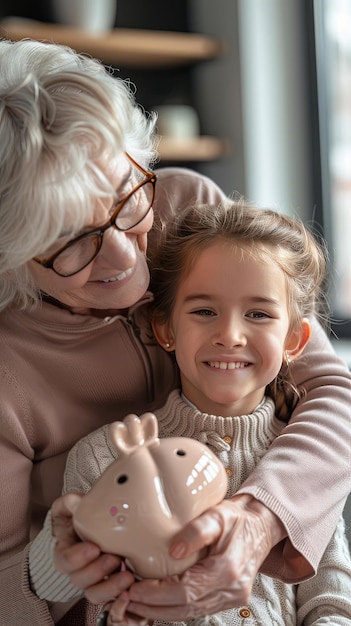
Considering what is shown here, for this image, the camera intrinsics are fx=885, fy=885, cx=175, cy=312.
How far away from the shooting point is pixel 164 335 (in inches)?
58.6

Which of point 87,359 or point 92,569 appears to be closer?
point 92,569

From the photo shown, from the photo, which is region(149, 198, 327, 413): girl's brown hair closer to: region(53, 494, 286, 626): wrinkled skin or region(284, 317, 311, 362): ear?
region(284, 317, 311, 362): ear

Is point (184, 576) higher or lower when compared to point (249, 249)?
lower

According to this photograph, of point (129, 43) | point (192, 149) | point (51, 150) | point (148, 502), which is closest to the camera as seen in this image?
point (148, 502)

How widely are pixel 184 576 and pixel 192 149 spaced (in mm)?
2743

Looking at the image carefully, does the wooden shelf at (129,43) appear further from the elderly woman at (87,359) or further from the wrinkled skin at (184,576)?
the wrinkled skin at (184,576)

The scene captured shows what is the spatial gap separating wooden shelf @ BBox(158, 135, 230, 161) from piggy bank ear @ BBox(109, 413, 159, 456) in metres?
2.49

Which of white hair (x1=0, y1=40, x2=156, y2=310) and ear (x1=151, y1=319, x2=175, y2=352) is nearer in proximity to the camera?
white hair (x1=0, y1=40, x2=156, y2=310)

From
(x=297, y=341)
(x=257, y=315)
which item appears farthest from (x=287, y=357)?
(x=257, y=315)

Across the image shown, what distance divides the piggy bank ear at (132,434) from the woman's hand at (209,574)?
0.38ft

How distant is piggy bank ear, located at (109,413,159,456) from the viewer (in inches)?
42.6

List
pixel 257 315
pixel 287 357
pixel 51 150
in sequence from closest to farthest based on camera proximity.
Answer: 1. pixel 51 150
2. pixel 257 315
3. pixel 287 357

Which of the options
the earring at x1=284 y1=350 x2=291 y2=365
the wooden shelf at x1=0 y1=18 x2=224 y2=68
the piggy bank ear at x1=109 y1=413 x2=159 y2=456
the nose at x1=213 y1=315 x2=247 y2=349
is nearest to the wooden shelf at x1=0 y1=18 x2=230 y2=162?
the wooden shelf at x1=0 y1=18 x2=224 y2=68

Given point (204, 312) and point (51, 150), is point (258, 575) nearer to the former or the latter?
point (204, 312)
